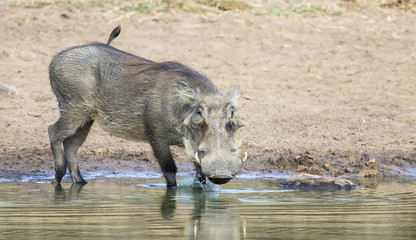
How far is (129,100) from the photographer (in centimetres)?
737

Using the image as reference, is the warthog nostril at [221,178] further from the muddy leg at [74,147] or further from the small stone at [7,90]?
the small stone at [7,90]

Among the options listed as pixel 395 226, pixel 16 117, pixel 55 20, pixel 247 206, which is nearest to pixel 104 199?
pixel 247 206

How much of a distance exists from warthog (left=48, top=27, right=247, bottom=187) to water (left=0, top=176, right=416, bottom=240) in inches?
17.0

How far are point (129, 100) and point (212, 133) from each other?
164 centimetres

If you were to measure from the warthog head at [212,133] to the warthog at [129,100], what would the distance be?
0.01 meters

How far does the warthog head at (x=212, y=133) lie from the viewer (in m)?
5.68

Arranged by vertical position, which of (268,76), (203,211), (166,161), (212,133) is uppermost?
(212,133)

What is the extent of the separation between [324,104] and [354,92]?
633 mm

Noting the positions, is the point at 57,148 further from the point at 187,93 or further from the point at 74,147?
the point at 187,93

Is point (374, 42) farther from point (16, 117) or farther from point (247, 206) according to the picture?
point (247, 206)

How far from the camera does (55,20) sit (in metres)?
12.1

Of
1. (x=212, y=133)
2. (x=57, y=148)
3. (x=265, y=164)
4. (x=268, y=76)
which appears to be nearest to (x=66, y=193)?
(x=57, y=148)

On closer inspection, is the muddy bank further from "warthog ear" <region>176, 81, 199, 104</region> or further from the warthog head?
the warthog head

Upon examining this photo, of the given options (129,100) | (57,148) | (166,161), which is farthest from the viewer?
(57,148)
